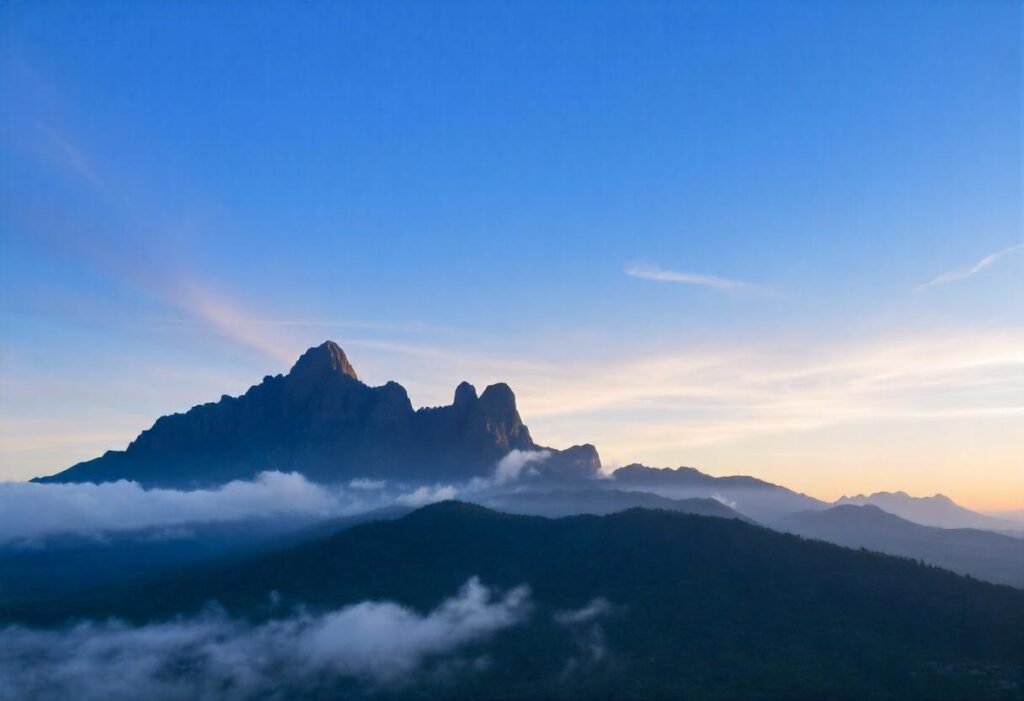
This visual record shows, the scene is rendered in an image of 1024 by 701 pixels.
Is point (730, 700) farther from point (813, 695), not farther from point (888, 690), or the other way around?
point (888, 690)

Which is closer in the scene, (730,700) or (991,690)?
(991,690)

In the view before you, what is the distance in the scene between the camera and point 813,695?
642 feet

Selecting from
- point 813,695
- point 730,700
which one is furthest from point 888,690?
point 730,700

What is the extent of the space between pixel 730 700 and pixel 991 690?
59.9 m

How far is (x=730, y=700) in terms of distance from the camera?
7864 inches

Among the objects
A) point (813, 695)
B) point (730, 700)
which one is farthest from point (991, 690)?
point (730, 700)

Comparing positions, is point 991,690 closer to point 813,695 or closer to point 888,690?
point 888,690

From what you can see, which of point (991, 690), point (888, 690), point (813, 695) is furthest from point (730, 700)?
point (991, 690)

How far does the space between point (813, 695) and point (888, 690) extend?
698 inches

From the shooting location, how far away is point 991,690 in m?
184

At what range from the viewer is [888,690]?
632 ft

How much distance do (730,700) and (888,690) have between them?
1497 inches

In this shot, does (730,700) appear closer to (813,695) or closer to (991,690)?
(813,695)

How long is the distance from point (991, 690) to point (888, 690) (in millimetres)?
22181
